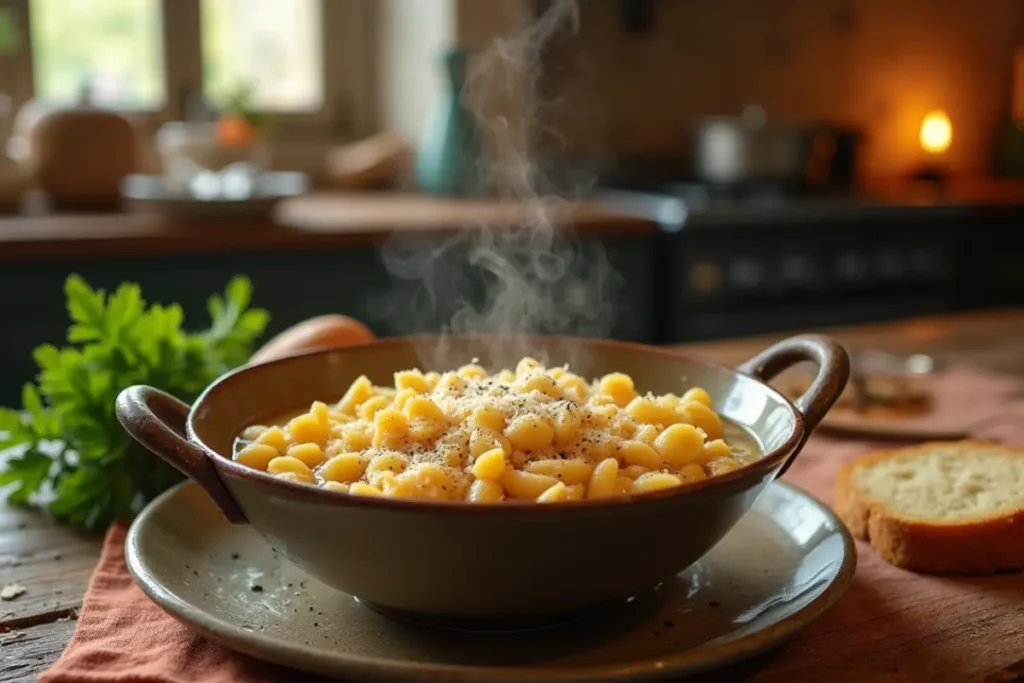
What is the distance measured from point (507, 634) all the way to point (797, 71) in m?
4.11

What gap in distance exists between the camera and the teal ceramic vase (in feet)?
11.4

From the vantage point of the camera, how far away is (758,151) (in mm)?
3668

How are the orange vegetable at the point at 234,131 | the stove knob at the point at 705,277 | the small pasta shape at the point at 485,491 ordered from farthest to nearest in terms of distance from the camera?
the orange vegetable at the point at 234,131, the stove knob at the point at 705,277, the small pasta shape at the point at 485,491

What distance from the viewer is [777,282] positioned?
133 inches

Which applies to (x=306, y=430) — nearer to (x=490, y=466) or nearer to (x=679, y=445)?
(x=490, y=466)

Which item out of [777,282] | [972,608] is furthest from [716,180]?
[972,608]

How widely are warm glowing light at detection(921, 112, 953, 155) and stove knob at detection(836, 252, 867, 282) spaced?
1.41 m

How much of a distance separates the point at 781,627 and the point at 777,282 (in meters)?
2.73

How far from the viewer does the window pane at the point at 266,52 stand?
377 cm

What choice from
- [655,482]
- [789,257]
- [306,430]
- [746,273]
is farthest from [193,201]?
[655,482]

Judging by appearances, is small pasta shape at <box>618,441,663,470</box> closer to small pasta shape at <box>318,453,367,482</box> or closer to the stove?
small pasta shape at <box>318,453,367,482</box>

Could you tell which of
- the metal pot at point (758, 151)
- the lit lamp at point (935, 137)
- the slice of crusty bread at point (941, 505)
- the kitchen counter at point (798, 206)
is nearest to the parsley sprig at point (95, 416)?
the slice of crusty bread at point (941, 505)

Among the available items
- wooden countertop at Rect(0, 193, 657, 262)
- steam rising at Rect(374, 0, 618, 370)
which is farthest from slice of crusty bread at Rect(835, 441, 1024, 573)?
wooden countertop at Rect(0, 193, 657, 262)

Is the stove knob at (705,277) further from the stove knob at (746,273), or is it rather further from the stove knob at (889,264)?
the stove knob at (889,264)
